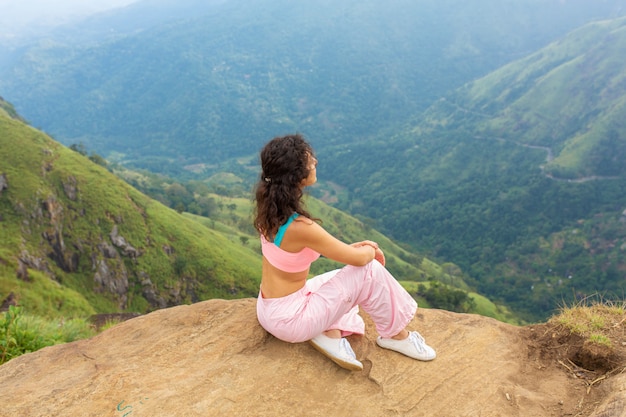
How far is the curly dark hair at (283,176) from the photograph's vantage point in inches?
221

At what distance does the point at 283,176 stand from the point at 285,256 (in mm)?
1085

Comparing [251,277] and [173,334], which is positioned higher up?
[173,334]

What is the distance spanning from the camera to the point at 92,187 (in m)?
59.0

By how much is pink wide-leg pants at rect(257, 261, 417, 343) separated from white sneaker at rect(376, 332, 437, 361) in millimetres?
263

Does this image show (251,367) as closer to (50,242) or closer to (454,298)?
(50,242)

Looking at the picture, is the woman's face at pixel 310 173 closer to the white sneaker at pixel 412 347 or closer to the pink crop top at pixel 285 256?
the pink crop top at pixel 285 256

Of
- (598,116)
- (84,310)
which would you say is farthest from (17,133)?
(598,116)

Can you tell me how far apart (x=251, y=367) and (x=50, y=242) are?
52.1 m

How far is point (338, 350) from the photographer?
6406 mm

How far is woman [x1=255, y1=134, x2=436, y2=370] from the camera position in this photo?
5.68m

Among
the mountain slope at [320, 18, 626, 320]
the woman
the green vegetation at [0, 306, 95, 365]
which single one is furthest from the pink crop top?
the mountain slope at [320, 18, 626, 320]

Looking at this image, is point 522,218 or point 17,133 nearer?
point 17,133

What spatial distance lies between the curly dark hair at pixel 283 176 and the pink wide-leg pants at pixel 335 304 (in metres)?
1.20

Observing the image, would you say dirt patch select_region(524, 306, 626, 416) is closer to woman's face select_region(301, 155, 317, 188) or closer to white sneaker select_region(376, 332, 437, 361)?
white sneaker select_region(376, 332, 437, 361)
